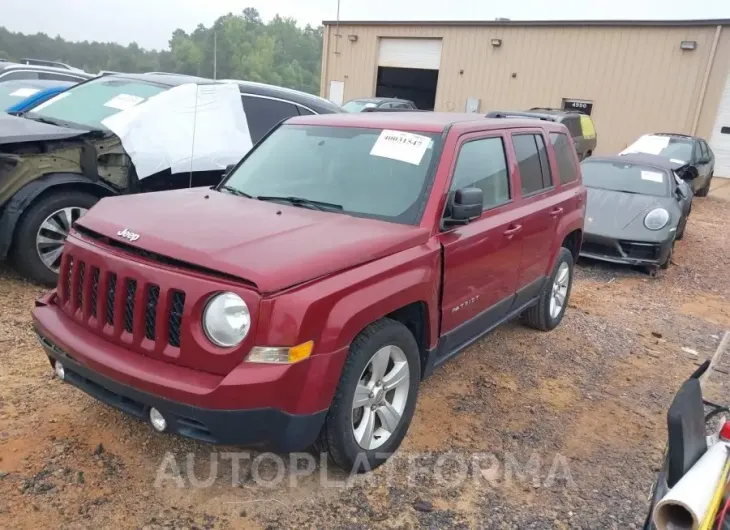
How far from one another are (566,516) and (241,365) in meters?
1.81

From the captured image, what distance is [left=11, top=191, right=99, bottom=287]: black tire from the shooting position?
A: 4.81 meters

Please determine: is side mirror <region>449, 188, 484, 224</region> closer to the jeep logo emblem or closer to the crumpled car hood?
the jeep logo emblem

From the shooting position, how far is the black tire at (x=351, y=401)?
2805 mm

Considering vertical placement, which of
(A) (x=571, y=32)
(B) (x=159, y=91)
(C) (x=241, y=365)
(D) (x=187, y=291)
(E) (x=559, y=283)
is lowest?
(E) (x=559, y=283)

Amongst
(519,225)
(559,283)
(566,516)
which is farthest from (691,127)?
(566,516)

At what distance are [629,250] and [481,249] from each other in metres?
4.88

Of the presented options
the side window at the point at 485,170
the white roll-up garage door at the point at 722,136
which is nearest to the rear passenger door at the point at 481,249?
the side window at the point at 485,170

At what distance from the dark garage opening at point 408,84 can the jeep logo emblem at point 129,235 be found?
79.7ft

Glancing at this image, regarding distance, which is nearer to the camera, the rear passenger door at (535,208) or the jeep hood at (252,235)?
the jeep hood at (252,235)

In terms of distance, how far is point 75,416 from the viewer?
11.1 ft

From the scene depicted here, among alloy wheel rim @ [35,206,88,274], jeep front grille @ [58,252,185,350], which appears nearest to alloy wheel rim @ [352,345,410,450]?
jeep front grille @ [58,252,185,350]

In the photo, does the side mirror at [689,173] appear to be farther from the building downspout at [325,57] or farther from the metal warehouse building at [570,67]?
the building downspout at [325,57]

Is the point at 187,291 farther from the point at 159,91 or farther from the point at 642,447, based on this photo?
the point at 159,91

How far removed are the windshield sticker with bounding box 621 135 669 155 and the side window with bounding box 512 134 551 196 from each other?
984 centimetres
